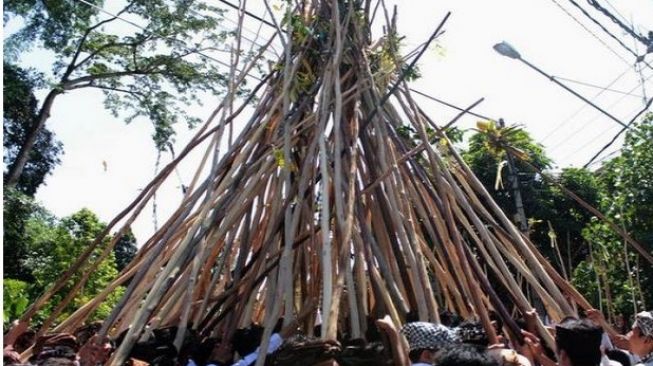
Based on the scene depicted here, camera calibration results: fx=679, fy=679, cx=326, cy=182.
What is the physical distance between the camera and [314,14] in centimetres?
425

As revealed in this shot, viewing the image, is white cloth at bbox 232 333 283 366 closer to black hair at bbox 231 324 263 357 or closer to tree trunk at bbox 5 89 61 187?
black hair at bbox 231 324 263 357

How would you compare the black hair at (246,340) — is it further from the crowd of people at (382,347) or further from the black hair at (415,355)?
the black hair at (415,355)

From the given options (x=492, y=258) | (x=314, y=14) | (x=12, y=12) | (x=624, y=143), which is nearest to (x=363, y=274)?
(x=492, y=258)

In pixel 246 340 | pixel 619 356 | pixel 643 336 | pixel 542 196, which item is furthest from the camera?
pixel 542 196

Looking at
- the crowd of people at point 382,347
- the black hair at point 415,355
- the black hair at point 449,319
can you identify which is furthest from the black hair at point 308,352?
the black hair at point 449,319

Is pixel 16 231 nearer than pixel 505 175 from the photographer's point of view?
Yes

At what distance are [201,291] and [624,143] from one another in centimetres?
660

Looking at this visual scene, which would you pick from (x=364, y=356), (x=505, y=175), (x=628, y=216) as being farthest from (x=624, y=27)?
(x=505, y=175)

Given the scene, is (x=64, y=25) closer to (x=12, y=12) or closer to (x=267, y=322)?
(x=12, y=12)

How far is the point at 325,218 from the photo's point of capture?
3037 millimetres

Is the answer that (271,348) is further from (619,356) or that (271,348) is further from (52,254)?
(52,254)

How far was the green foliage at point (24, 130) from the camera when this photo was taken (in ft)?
37.8

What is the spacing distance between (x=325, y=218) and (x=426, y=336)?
0.82m

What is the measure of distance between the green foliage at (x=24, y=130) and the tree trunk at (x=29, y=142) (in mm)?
169
